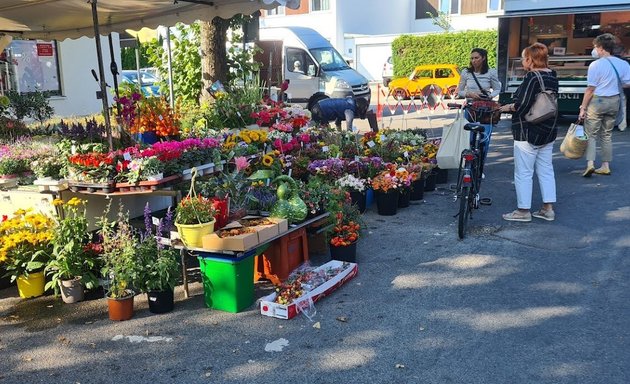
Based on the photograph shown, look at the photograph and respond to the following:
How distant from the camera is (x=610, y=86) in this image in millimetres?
8078

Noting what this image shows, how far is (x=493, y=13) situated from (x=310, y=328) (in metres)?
11.5

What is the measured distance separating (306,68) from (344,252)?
1194cm

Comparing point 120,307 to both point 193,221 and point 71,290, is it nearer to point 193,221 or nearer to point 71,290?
point 71,290

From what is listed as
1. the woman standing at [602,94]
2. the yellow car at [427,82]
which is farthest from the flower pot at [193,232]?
the yellow car at [427,82]

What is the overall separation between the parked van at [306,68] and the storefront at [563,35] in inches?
172

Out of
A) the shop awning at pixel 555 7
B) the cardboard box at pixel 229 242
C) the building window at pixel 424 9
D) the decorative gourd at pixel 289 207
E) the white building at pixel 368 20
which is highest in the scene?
the building window at pixel 424 9

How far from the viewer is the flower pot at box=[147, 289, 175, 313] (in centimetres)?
443

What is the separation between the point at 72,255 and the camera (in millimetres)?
4629

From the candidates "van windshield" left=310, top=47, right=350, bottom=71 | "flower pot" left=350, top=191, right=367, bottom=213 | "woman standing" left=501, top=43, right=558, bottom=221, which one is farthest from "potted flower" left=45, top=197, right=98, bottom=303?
"van windshield" left=310, top=47, right=350, bottom=71

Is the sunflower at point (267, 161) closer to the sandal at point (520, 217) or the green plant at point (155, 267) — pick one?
the green plant at point (155, 267)

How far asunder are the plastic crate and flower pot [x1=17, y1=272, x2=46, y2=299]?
1876mm

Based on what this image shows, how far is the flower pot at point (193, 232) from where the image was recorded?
4355 millimetres

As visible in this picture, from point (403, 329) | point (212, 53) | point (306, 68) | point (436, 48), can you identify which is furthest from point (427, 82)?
point (403, 329)

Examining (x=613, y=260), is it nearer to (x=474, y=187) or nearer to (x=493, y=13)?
(x=474, y=187)
